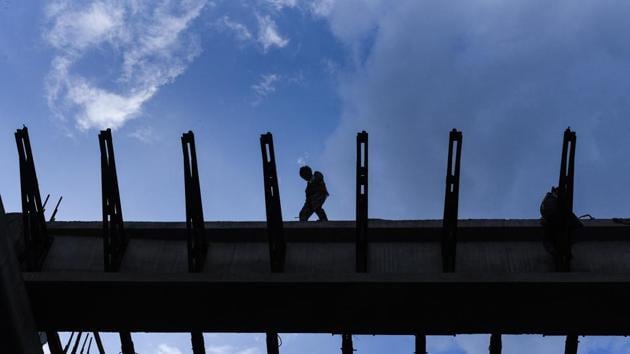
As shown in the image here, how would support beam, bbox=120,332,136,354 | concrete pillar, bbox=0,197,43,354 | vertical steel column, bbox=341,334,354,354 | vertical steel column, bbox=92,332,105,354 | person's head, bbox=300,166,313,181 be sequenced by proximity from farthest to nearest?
1. person's head, bbox=300,166,313,181
2. vertical steel column, bbox=92,332,105,354
3. support beam, bbox=120,332,136,354
4. vertical steel column, bbox=341,334,354,354
5. concrete pillar, bbox=0,197,43,354

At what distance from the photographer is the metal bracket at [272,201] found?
1010 cm

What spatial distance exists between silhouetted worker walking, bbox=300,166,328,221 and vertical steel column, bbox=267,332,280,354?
4135mm

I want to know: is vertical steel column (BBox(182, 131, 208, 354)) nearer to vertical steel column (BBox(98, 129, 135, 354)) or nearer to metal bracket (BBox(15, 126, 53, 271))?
vertical steel column (BBox(98, 129, 135, 354))

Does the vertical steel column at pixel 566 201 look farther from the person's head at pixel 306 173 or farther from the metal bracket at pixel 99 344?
the metal bracket at pixel 99 344

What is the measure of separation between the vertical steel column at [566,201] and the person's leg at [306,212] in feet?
19.4

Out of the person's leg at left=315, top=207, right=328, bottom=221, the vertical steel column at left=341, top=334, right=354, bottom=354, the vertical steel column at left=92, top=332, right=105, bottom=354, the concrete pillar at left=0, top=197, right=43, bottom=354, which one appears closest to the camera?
the concrete pillar at left=0, top=197, right=43, bottom=354

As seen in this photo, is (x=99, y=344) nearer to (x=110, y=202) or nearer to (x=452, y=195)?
(x=110, y=202)

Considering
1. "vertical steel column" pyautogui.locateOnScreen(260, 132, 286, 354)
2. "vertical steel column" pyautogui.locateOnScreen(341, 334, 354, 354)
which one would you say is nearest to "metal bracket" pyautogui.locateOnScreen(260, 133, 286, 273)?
"vertical steel column" pyautogui.locateOnScreen(260, 132, 286, 354)

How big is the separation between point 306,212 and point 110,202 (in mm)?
5144

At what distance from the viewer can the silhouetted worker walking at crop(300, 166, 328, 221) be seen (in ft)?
48.4

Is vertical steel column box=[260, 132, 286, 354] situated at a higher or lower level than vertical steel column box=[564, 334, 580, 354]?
higher

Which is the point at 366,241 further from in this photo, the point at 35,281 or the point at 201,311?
the point at 35,281

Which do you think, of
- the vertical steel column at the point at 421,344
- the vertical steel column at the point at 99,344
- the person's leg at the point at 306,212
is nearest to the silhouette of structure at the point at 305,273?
the vertical steel column at the point at 99,344

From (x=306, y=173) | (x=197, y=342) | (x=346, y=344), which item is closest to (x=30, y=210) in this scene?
(x=197, y=342)
